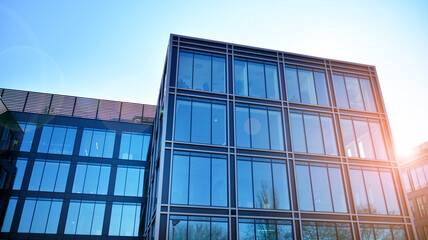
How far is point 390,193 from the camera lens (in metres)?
23.6

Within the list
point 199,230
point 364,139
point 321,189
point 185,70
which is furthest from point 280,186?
point 185,70

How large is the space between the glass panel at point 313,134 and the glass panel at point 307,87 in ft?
4.85

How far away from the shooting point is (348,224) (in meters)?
21.8

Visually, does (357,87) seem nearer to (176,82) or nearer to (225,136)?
(225,136)

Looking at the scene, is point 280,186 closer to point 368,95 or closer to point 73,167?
point 368,95

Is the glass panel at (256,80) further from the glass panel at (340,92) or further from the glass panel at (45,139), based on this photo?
the glass panel at (45,139)

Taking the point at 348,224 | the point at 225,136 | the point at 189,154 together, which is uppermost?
the point at 225,136

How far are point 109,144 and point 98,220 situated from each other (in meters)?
8.66

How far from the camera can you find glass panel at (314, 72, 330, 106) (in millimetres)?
25828

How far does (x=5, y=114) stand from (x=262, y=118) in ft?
102

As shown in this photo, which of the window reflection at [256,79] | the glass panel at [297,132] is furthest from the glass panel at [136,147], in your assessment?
the glass panel at [297,132]

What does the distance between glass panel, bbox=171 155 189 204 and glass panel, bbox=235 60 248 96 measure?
6759mm

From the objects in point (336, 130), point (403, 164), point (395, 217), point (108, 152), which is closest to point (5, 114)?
point (108, 152)

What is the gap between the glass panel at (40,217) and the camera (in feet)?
114
